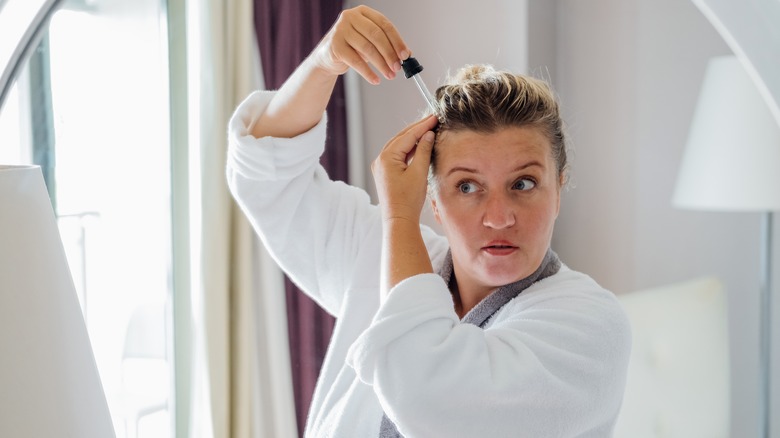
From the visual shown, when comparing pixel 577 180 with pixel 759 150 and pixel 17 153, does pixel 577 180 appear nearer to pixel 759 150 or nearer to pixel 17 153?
pixel 759 150

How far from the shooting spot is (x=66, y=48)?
1.99 m

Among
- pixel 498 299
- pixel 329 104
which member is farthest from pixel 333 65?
pixel 329 104

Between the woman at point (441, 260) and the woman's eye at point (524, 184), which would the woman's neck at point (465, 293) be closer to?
the woman at point (441, 260)

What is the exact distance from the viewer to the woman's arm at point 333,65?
0.97 meters

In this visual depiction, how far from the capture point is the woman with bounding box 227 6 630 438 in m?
0.84

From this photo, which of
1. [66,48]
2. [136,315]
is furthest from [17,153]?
[136,315]

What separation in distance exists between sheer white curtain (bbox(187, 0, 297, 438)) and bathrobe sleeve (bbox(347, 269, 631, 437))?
1289 mm

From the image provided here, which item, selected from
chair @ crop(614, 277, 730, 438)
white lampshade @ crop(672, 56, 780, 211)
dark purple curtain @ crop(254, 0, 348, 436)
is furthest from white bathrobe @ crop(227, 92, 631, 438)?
dark purple curtain @ crop(254, 0, 348, 436)

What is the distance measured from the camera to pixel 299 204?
4.01 ft

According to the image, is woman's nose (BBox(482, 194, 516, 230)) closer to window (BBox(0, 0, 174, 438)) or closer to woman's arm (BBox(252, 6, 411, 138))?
woman's arm (BBox(252, 6, 411, 138))

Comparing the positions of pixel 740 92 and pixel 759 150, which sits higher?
pixel 740 92

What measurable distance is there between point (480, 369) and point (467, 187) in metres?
0.28

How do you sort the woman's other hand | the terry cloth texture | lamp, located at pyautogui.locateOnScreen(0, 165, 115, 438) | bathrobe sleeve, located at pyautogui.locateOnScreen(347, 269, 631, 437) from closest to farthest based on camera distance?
lamp, located at pyautogui.locateOnScreen(0, 165, 115, 438), bathrobe sleeve, located at pyautogui.locateOnScreen(347, 269, 631, 437), the woman's other hand, the terry cloth texture

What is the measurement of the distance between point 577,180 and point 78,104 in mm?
1308
